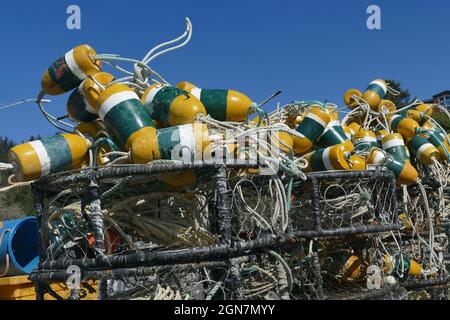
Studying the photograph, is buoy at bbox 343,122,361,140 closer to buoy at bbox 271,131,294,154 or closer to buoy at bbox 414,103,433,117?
buoy at bbox 414,103,433,117

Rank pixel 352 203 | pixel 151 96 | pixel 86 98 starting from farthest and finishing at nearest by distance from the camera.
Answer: pixel 352 203 → pixel 86 98 → pixel 151 96

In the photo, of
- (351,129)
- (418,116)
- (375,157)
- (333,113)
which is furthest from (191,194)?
(418,116)

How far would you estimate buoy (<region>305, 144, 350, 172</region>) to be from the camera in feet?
9.16

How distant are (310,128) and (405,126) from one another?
1411 mm

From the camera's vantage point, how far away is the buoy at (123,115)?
209 cm

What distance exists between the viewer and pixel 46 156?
2.10 m

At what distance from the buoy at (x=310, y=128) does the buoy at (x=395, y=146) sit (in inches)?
32.8

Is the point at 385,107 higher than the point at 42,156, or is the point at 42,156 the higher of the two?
the point at 385,107

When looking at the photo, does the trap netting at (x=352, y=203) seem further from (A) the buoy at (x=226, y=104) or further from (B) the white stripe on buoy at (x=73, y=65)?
(B) the white stripe on buoy at (x=73, y=65)

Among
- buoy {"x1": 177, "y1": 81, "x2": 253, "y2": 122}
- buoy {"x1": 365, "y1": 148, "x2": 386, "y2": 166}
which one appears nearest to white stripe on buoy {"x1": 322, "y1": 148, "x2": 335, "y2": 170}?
buoy {"x1": 365, "y1": 148, "x2": 386, "y2": 166}

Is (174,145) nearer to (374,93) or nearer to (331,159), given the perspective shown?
(331,159)
